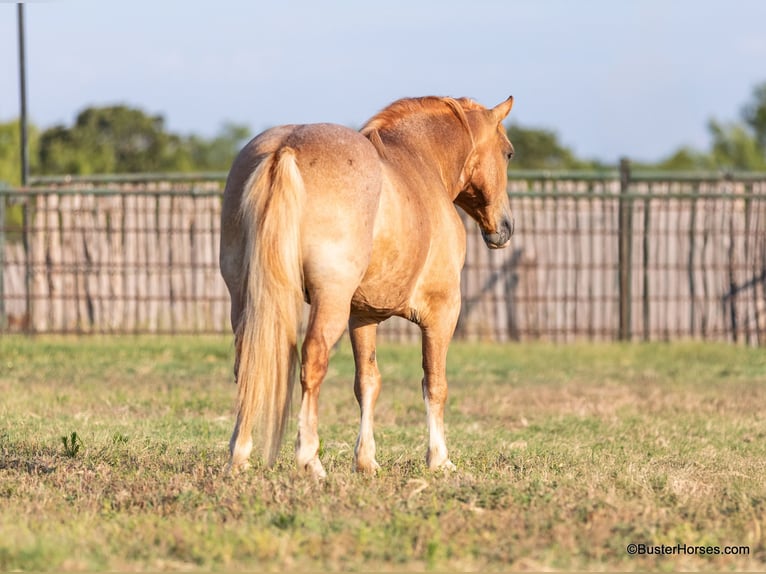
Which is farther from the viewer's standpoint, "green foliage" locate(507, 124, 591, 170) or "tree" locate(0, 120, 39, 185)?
"green foliage" locate(507, 124, 591, 170)

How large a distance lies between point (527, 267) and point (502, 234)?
916 centimetres

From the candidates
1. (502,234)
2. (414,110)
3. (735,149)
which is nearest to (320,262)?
(414,110)

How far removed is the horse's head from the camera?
736 cm

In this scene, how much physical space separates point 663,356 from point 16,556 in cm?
1196

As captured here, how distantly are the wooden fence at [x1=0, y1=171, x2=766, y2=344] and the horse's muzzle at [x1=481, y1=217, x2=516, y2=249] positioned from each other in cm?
860

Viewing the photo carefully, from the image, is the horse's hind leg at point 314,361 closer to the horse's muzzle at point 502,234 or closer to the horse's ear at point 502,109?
the horse's muzzle at point 502,234

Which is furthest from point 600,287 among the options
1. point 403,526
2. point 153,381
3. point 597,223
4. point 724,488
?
point 403,526

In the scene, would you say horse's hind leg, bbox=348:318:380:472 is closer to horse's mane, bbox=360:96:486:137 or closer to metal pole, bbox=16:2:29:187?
horse's mane, bbox=360:96:486:137

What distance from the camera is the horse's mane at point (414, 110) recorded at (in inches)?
271

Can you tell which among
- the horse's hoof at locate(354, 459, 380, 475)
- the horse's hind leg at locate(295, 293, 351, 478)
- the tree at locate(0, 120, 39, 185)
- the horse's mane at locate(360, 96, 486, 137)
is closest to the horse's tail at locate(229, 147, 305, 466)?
the horse's hind leg at locate(295, 293, 351, 478)

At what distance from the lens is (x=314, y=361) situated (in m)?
5.61

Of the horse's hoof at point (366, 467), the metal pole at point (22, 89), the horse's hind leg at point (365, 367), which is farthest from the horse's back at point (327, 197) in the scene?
the metal pole at point (22, 89)

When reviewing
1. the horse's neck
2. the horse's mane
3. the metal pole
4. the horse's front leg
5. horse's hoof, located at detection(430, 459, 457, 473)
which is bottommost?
horse's hoof, located at detection(430, 459, 457, 473)

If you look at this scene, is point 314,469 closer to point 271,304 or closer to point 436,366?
point 271,304
